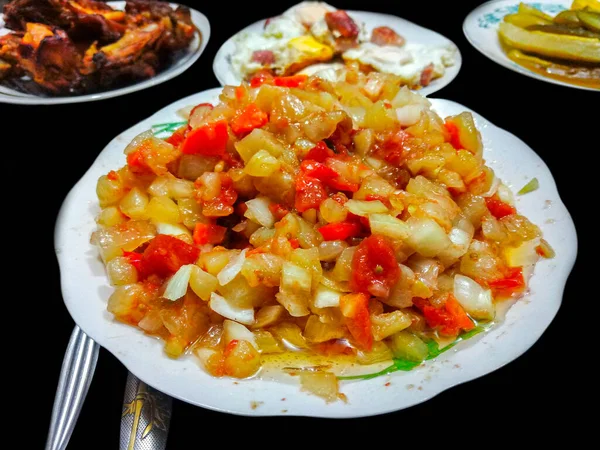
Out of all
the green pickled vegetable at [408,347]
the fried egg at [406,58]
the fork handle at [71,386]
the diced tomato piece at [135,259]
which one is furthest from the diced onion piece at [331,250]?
the fried egg at [406,58]

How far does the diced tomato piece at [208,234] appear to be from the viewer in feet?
7.03

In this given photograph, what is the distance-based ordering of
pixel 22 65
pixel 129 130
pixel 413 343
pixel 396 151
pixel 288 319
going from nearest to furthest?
1. pixel 413 343
2. pixel 288 319
3. pixel 396 151
4. pixel 129 130
5. pixel 22 65

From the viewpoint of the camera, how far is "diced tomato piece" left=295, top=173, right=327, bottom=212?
2.08 m

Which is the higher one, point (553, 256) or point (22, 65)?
point (553, 256)

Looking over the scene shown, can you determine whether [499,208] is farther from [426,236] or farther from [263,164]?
[263,164]

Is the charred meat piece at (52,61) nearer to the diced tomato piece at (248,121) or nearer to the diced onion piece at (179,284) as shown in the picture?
the diced tomato piece at (248,121)

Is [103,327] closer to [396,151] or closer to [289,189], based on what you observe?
[289,189]

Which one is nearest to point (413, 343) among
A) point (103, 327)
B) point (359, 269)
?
point (359, 269)

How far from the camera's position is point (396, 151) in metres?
2.29

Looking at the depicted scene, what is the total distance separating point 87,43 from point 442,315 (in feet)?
9.99

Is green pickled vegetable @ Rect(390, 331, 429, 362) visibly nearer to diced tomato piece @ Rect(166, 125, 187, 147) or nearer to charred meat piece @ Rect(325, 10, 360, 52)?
diced tomato piece @ Rect(166, 125, 187, 147)

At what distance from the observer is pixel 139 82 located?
3539mm

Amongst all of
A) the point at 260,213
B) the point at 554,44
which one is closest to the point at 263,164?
the point at 260,213

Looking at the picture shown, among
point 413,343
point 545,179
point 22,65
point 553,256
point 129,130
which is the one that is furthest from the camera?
point 22,65
